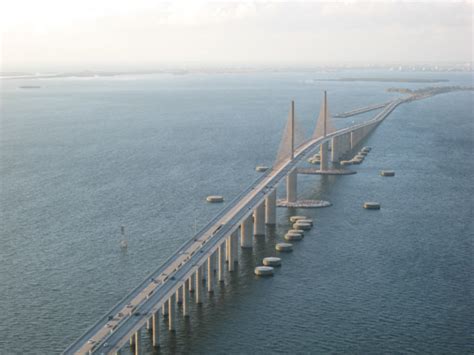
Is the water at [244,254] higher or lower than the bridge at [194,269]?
lower

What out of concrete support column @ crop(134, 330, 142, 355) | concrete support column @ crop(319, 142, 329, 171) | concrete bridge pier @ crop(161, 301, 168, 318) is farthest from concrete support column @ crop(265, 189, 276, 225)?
concrete support column @ crop(134, 330, 142, 355)

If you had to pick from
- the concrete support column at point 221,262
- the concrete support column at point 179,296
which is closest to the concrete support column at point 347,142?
the concrete support column at point 221,262

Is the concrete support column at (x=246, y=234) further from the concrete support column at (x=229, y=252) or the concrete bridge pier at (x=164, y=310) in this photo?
the concrete bridge pier at (x=164, y=310)

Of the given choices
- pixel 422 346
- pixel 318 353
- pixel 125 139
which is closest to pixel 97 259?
pixel 318 353

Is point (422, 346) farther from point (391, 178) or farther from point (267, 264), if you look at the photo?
point (391, 178)

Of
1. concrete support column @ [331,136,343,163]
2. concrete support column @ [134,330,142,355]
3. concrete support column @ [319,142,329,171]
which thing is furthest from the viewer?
concrete support column @ [331,136,343,163]

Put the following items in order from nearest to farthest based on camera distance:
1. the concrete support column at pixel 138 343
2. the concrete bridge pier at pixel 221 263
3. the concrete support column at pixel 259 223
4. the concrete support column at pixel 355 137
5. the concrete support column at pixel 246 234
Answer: the concrete support column at pixel 138 343 < the concrete bridge pier at pixel 221 263 < the concrete support column at pixel 246 234 < the concrete support column at pixel 259 223 < the concrete support column at pixel 355 137

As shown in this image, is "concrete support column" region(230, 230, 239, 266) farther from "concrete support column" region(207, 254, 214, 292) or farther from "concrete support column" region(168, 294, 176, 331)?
"concrete support column" region(168, 294, 176, 331)

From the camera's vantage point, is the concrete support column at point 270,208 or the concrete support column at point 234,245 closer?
the concrete support column at point 234,245
